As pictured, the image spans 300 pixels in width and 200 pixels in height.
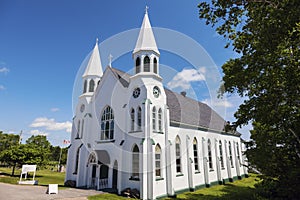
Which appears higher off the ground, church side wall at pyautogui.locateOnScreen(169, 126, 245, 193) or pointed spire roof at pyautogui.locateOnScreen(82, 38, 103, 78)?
pointed spire roof at pyautogui.locateOnScreen(82, 38, 103, 78)

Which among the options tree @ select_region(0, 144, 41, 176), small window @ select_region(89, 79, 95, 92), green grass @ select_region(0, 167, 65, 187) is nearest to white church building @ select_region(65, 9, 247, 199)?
small window @ select_region(89, 79, 95, 92)

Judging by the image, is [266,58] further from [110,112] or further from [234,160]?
[234,160]

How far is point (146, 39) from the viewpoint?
17.9 meters

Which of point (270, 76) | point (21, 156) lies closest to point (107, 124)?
point (270, 76)

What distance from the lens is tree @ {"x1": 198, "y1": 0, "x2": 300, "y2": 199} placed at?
7.05 metres

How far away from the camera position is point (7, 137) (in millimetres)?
61281

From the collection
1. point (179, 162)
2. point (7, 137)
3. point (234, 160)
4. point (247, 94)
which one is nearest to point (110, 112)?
point (179, 162)

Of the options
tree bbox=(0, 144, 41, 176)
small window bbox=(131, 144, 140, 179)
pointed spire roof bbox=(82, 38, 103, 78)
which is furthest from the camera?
tree bbox=(0, 144, 41, 176)

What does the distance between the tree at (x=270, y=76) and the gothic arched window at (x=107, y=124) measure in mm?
11507

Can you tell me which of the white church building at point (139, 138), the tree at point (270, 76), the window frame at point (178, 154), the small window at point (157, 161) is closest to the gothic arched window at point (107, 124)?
the white church building at point (139, 138)

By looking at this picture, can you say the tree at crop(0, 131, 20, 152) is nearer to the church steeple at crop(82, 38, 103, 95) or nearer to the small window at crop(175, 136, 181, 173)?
the church steeple at crop(82, 38, 103, 95)

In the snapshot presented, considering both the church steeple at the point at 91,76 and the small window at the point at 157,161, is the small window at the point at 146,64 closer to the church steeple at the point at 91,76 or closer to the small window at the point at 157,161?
the small window at the point at 157,161

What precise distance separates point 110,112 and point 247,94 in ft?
42.5

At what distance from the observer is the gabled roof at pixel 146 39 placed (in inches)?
686
